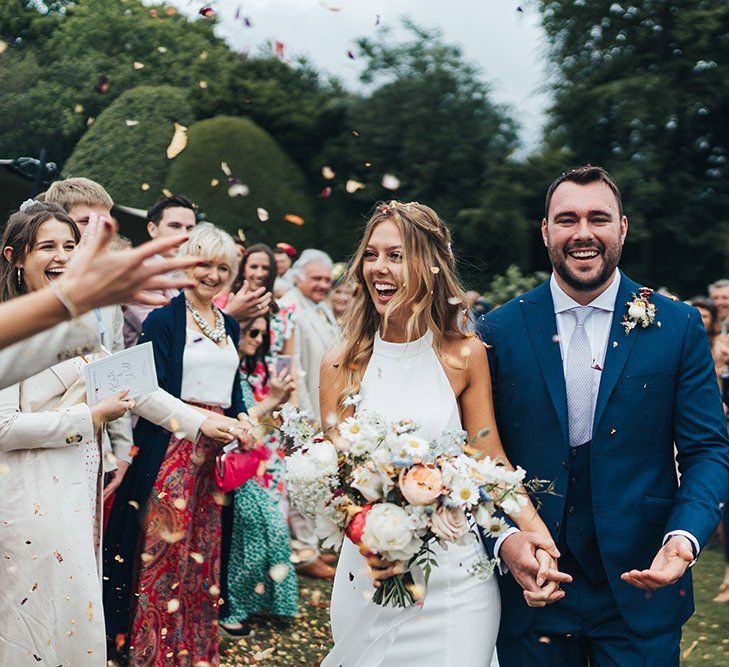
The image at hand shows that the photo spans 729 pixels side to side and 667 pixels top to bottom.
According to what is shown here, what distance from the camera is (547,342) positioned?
3.66m

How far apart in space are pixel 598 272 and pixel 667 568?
1043 mm

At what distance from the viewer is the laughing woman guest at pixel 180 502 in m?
5.32

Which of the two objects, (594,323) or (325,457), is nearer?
(325,457)

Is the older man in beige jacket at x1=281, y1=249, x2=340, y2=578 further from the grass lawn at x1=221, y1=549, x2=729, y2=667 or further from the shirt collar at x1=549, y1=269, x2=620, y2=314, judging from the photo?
the shirt collar at x1=549, y1=269, x2=620, y2=314

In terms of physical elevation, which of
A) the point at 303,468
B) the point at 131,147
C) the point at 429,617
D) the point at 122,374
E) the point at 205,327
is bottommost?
the point at 429,617

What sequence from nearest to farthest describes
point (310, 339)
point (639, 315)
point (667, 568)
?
point (667, 568) < point (639, 315) < point (310, 339)

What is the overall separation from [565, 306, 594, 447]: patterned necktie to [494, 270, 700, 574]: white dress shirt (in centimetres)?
2

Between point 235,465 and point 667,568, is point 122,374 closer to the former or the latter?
point 235,465

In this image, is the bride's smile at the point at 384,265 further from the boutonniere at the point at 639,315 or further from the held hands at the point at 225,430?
the held hands at the point at 225,430

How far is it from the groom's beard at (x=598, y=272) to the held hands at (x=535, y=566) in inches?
35.0

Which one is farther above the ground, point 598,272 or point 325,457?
point 598,272

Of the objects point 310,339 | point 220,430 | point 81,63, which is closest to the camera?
point 220,430

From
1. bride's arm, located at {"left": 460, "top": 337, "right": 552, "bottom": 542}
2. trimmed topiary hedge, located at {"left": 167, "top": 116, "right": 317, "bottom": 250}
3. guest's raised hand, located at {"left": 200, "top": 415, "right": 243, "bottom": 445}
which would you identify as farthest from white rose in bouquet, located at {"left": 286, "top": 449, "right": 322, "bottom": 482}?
trimmed topiary hedge, located at {"left": 167, "top": 116, "right": 317, "bottom": 250}

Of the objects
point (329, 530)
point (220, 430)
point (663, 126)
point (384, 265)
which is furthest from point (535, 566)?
point (663, 126)
